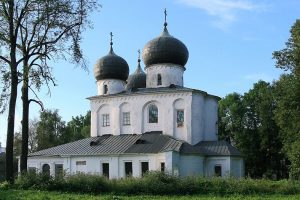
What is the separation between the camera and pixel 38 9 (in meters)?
21.9

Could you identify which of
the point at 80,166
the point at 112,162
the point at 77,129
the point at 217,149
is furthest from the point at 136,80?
the point at 77,129

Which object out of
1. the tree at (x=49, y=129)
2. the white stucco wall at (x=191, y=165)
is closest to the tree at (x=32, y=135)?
the tree at (x=49, y=129)

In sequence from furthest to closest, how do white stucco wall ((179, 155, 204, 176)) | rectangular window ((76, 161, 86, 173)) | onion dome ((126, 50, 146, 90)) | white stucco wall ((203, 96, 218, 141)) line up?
1. onion dome ((126, 50, 146, 90))
2. white stucco wall ((203, 96, 218, 141))
3. rectangular window ((76, 161, 86, 173))
4. white stucco wall ((179, 155, 204, 176))

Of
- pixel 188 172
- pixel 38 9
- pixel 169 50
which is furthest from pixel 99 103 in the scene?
pixel 38 9

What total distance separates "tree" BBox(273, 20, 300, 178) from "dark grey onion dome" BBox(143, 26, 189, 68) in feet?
26.2

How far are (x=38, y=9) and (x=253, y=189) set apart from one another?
12.3 m

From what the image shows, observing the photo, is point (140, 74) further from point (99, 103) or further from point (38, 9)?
point (38, 9)

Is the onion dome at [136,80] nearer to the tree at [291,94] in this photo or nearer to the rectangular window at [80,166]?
the rectangular window at [80,166]

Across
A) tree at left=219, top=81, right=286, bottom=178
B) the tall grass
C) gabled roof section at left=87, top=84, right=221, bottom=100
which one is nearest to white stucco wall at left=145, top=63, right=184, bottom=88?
gabled roof section at left=87, top=84, right=221, bottom=100

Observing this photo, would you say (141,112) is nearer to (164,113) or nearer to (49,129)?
(164,113)

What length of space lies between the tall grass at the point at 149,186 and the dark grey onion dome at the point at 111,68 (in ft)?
67.0

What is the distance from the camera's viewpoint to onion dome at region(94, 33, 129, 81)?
136 ft

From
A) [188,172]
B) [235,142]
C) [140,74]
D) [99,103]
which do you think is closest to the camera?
[188,172]

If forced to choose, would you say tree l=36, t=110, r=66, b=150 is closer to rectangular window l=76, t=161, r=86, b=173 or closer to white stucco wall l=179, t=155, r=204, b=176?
rectangular window l=76, t=161, r=86, b=173
